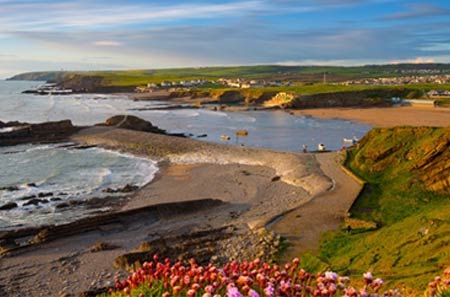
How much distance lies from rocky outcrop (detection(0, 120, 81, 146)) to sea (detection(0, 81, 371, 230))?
317 cm

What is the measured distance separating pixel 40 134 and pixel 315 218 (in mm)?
43761

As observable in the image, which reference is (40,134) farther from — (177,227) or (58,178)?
(177,227)

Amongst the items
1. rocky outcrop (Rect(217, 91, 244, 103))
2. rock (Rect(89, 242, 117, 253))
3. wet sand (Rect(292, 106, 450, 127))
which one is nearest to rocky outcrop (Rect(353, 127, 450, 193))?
rock (Rect(89, 242, 117, 253))

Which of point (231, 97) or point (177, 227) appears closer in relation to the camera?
point (177, 227)

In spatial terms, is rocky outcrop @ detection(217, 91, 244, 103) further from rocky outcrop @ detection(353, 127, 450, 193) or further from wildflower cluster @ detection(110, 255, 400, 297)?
wildflower cluster @ detection(110, 255, 400, 297)

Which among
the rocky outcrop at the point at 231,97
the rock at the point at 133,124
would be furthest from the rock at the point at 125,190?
the rocky outcrop at the point at 231,97

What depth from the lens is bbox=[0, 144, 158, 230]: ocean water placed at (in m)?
26.0

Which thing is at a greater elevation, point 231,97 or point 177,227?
point 177,227

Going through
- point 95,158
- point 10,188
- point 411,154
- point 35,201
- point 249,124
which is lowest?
point 249,124

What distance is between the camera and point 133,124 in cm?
6275

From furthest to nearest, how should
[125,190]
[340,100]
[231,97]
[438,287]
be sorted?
[231,97]
[340,100]
[125,190]
[438,287]

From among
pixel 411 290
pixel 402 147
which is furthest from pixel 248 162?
pixel 411 290

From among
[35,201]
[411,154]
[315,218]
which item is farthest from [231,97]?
[315,218]

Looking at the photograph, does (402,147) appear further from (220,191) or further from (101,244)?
(101,244)
